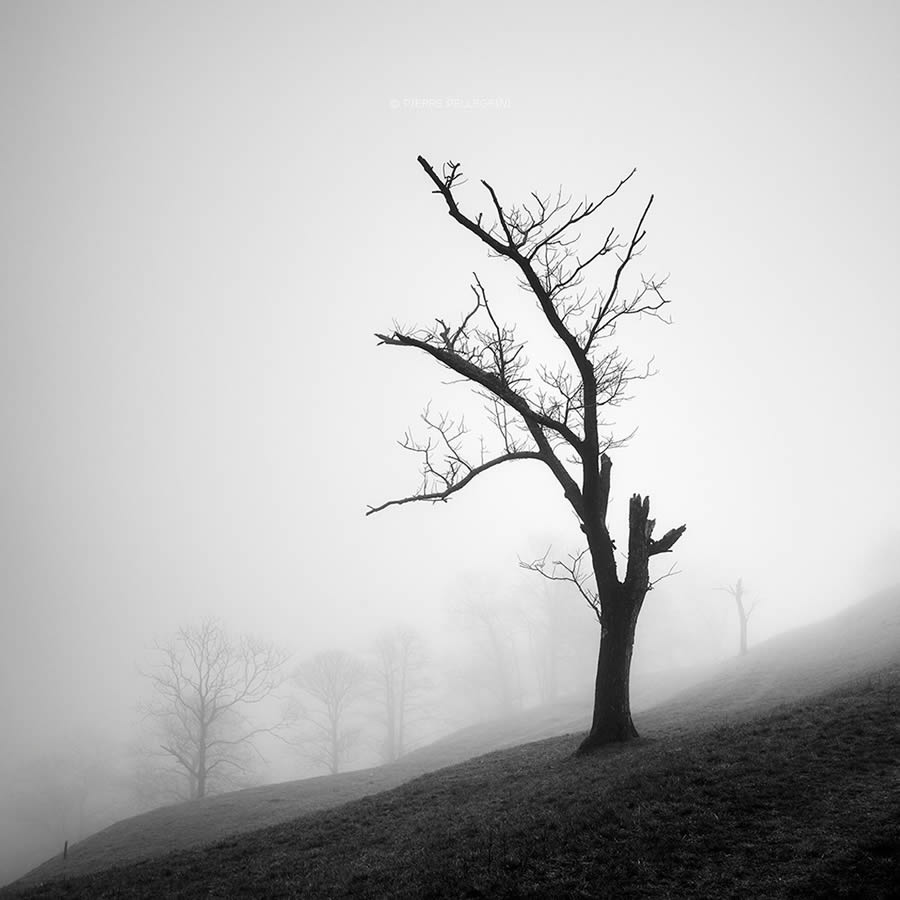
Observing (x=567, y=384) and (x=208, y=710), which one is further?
(x=208, y=710)

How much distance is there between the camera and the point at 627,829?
8.15 metres

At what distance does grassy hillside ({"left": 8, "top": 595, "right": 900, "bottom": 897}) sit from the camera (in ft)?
22.0

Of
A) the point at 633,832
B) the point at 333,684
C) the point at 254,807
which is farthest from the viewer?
the point at 333,684

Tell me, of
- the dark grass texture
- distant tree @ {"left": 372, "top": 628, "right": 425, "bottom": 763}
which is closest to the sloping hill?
the dark grass texture

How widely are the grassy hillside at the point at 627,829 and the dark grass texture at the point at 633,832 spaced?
0.11 ft

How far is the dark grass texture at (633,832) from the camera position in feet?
21.7

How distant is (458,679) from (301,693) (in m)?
97.2

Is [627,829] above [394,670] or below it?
below

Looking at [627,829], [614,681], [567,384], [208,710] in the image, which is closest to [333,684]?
[208,710]

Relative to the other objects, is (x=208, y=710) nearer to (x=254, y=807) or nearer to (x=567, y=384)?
(x=254, y=807)

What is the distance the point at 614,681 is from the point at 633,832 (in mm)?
6639

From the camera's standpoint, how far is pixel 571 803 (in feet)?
32.6

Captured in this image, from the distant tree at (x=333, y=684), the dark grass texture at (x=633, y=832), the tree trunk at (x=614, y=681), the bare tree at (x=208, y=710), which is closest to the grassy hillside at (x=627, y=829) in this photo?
the dark grass texture at (x=633, y=832)

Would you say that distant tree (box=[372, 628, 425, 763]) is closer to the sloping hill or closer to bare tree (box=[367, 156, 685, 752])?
the sloping hill
